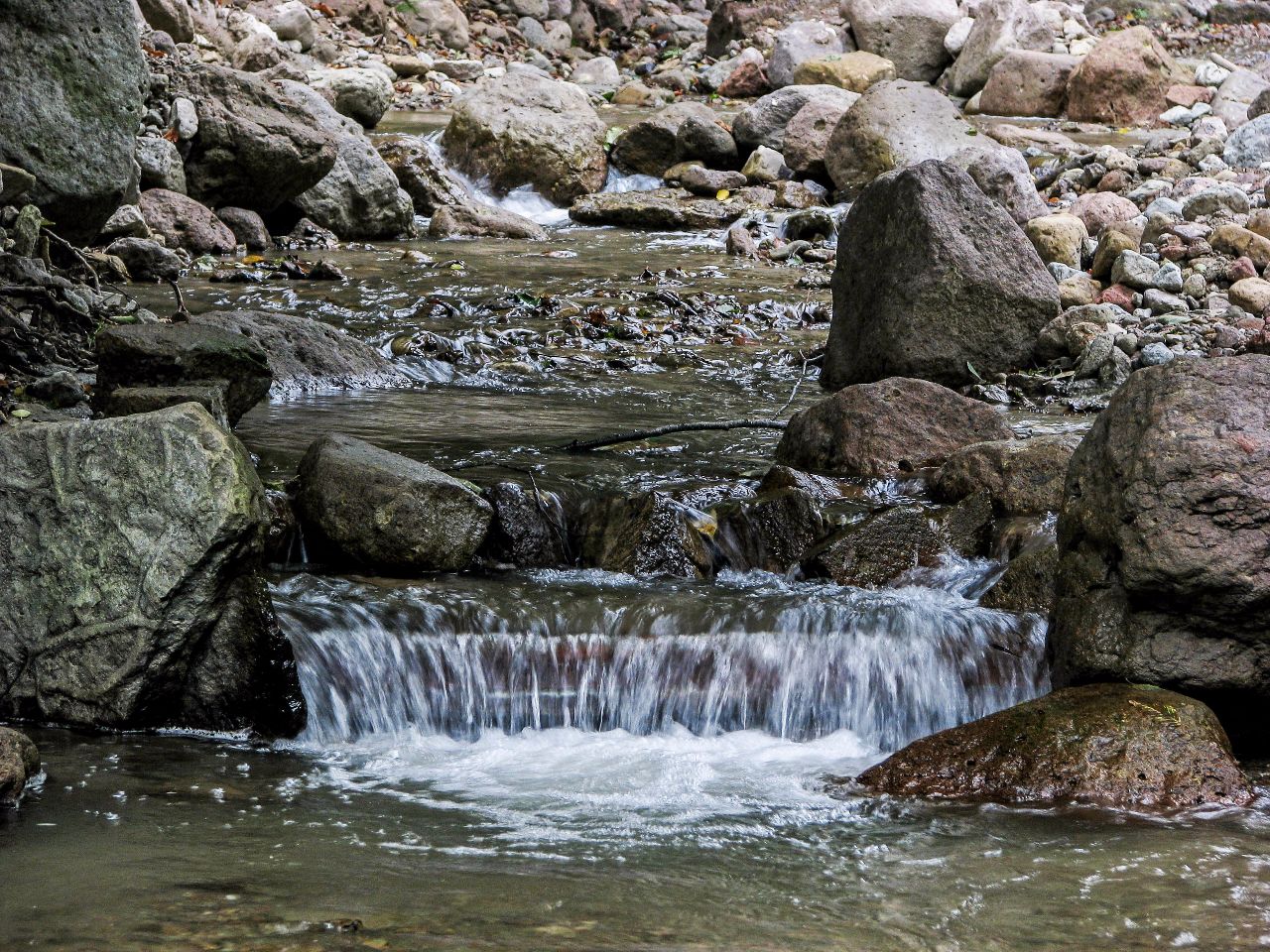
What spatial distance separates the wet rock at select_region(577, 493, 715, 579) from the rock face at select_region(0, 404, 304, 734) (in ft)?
5.72

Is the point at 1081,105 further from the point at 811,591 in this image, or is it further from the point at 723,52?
the point at 811,591

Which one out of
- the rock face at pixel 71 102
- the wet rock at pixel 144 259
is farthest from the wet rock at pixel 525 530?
the wet rock at pixel 144 259

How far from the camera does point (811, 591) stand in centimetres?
533

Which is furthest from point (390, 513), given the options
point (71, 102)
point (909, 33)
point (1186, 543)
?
point (909, 33)

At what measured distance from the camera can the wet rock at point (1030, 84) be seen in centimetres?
2134

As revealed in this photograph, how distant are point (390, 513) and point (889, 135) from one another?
12.0 m

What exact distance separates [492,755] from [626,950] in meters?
1.86

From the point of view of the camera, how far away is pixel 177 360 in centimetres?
646

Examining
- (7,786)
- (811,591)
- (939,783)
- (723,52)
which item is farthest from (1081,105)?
(7,786)

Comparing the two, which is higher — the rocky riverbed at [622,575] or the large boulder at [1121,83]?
the large boulder at [1121,83]

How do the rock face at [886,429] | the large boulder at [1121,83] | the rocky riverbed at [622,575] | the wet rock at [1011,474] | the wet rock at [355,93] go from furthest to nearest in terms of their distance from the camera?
the large boulder at [1121,83] → the wet rock at [355,93] → the rock face at [886,429] → the wet rock at [1011,474] → the rocky riverbed at [622,575]

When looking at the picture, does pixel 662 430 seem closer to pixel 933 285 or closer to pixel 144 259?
pixel 933 285

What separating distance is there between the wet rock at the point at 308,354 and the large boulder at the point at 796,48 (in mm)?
15883

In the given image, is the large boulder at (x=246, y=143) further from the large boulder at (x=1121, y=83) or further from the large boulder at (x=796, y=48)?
the large boulder at (x=1121, y=83)
